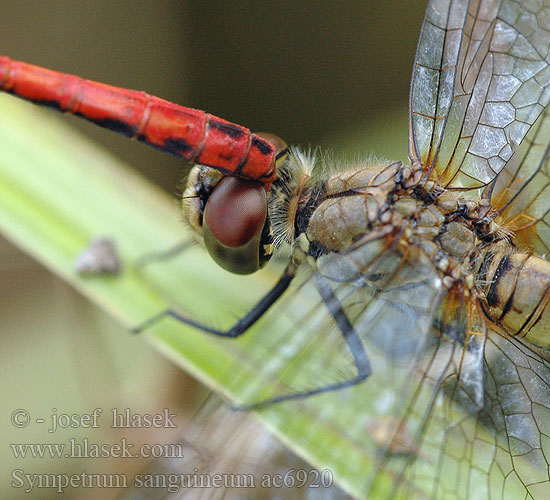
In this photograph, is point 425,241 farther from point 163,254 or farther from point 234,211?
point 163,254

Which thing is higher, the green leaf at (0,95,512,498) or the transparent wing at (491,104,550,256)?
the transparent wing at (491,104,550,256)

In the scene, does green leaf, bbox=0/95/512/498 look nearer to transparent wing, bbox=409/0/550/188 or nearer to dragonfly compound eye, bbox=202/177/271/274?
dragonfly compound eye, bbox=202/177/271/274

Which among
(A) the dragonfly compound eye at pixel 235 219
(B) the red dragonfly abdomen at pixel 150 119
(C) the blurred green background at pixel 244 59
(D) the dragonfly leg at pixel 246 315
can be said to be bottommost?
(D) the dragonfly leg at pixel 246 315

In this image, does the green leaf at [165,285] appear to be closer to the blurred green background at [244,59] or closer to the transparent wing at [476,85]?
the blurred green background at [244,59]

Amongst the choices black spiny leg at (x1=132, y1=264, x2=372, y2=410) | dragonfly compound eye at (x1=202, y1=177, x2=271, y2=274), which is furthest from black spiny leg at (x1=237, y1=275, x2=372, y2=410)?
dragonfly compound eye at (x1=202, y1=177, x2=271, y2=274)

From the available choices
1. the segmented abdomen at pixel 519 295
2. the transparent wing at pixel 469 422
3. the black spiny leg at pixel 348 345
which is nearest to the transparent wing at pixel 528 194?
the segmented abdomen at pixel 519 295

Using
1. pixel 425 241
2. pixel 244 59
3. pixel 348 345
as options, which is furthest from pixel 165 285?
pixel 244 59
